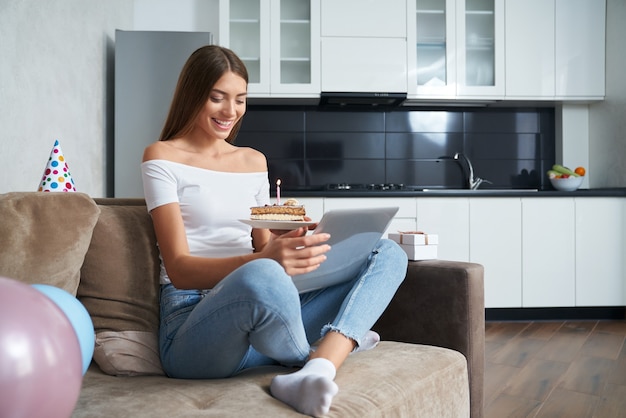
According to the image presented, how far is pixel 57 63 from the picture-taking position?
3055mm

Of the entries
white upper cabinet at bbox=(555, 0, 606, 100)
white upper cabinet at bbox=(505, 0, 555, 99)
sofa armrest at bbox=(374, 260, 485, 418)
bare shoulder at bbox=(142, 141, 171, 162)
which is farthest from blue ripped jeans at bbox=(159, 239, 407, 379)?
white upper cabinet at bbox=(555, 0, 606, 100)

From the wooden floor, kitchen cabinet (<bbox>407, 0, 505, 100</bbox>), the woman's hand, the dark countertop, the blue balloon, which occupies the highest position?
kitchen cabinet (<bbox>407, 0, 505, 100</bbox>)

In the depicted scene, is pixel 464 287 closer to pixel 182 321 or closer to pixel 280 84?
pixel 182 321

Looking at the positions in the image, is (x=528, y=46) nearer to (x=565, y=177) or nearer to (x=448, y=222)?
(x=565, y=177)

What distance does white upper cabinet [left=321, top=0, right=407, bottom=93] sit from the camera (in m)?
4.07

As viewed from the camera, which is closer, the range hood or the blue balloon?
the blue balloon

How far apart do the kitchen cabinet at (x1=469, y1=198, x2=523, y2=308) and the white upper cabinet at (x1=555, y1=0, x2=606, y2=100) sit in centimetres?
100

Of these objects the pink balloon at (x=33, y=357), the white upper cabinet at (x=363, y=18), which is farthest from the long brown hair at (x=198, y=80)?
the white upper cabinet at (x=363, y=18)

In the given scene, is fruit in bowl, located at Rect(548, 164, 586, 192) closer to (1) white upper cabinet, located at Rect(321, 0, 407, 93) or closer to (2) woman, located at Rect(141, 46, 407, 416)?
(1) white upper cabinet, located at Rect(321, 0, 407, 93)

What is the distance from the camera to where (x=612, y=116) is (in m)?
4.19

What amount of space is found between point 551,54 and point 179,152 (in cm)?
337

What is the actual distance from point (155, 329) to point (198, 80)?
2.22ft

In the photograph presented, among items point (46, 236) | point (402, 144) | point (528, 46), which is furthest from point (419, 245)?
point (528, 46)

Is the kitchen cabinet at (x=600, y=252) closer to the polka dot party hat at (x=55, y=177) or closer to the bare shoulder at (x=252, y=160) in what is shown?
the bare shoulder at (x=252, y=160)
